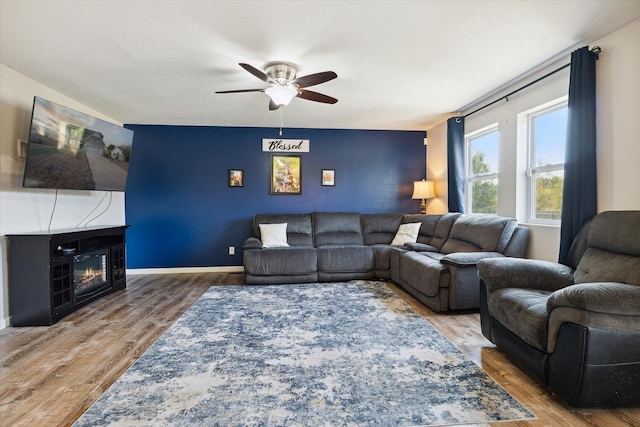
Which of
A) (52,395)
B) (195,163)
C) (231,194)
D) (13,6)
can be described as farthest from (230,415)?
(195,163)

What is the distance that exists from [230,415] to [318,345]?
911mm

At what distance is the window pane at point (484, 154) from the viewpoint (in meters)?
3.92

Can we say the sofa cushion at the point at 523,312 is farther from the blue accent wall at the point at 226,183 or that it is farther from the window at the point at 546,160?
the blue accent wall at the point at 226,183

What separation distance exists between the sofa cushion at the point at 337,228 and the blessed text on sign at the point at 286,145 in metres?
1.16

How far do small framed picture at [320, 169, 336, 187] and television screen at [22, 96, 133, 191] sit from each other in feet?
9.47

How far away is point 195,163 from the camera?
5.02 metres

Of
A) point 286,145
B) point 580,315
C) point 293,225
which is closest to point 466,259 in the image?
point 580,315

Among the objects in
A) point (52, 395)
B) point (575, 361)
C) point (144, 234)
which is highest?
point (144, 234)

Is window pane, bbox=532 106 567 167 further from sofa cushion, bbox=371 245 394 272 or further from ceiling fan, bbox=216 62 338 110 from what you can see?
ceiling fan, bbox=216 62 338 110

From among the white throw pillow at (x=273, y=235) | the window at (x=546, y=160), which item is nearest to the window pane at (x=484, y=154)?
the window at (x=546, y=160)

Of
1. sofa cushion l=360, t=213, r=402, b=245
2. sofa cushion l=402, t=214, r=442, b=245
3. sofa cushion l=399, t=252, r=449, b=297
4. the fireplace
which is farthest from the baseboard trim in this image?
sofa cushion l=402, t=214, r=442, b=245

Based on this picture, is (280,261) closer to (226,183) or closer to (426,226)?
(226,183)

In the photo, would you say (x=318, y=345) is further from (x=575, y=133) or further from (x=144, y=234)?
(x=144, y=234)

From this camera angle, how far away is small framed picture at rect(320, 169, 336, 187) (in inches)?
207
